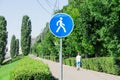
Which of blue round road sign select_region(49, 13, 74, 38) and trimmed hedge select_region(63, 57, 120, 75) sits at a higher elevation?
blue round road sign select_region(49, 13, 74, 38)

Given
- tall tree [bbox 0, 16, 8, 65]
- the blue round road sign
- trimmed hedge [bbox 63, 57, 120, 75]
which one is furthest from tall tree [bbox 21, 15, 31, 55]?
the blue round road sign

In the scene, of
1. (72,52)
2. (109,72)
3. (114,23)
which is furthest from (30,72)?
(72,52)

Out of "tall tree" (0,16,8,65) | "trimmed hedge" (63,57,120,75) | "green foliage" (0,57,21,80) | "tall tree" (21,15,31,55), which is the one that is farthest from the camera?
"tall tree" (21,15,31,55)

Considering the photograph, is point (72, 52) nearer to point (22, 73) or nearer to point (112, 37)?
point (112, 37)

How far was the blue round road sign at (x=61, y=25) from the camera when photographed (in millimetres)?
13336

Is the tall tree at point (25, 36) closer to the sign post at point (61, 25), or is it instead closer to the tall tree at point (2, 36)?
the tall tree at point (2, 36)

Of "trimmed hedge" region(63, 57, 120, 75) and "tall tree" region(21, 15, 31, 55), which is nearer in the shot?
"trimmed hedge" region(63, 57, 120, 75)

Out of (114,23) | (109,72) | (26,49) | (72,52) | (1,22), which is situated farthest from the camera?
(26,49)

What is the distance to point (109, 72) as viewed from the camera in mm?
33438

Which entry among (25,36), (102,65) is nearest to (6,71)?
(102,65)

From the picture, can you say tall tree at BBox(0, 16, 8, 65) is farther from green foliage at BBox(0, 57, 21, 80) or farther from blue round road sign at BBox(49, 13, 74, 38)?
blue round road sign at BBox(49, 13, 74, 38)

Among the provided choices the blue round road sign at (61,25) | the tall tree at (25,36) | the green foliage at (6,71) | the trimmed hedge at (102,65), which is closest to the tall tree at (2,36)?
the tall tree at (25,36)

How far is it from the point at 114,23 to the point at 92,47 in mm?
13863

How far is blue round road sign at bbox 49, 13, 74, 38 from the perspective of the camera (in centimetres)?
1334
